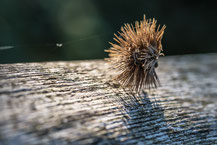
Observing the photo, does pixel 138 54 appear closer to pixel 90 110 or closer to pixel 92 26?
pixel 90 110

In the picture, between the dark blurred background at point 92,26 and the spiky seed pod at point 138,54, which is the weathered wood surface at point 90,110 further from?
the dark blurred background at point 92,26

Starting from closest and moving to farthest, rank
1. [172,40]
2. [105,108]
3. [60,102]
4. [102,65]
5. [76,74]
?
[60,102] < [105,108] < [76,74] < [102,65] < [172,40]

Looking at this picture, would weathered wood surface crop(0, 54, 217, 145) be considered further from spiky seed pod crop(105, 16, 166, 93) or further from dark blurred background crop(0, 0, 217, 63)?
dark blurred background crop(0, 0, 217, 63)

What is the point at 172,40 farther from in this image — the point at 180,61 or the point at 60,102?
the point at 60,102

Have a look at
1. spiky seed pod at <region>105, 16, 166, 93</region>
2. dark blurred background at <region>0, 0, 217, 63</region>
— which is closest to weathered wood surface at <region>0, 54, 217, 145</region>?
spiky seed pod at <region>105, 16, 166, 93</region>

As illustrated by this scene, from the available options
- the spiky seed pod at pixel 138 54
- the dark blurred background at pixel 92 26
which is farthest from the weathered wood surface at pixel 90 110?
the dark blurred background at pixel 92 26

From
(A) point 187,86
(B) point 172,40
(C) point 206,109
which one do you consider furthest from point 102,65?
(B) point 172,40
